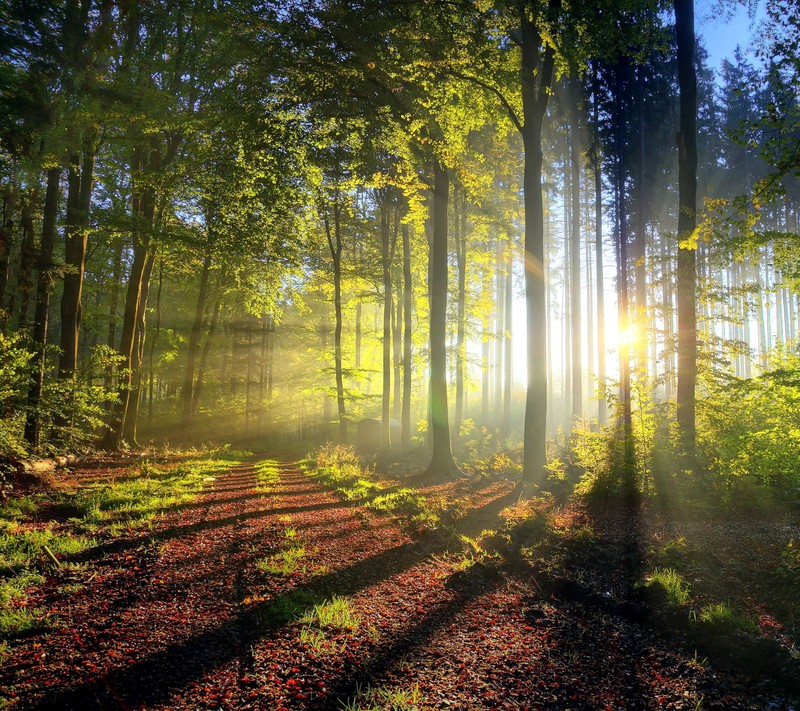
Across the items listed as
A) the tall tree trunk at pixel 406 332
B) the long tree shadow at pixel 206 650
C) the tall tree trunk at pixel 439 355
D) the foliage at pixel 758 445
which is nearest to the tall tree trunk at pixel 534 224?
the tall tree trunk at pixel 439 355

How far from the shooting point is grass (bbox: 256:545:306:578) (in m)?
4.89

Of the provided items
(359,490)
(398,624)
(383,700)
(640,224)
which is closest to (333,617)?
(398,624)

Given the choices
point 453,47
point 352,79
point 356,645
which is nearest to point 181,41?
point 352,79

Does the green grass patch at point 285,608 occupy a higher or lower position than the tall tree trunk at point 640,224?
lower

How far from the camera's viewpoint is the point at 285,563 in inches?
201

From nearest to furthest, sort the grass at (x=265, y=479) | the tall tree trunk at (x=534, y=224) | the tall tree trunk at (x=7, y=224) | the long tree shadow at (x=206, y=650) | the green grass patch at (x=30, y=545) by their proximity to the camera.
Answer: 1. the long tree shadow at (x=206, y=650)
2. the green grass patch at (x=30, y=545)
3. the grass at (x=265, y=479)
4. the tall tree trunk at (x=534, y=224)
5. the tall tree trunk at (x=7, y=224)

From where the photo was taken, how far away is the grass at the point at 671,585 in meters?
4.24

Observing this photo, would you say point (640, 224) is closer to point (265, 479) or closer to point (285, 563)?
point (265, 479)

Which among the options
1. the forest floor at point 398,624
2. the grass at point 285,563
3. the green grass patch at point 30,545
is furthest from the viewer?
the grass at point 285,563

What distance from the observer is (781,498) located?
26.1ft

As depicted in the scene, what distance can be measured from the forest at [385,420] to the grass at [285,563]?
0.05 metres

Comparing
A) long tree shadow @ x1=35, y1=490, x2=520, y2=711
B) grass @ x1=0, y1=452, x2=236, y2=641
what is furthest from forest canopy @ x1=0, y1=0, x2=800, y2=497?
long tree shadow @ x1=35, y1=490, x2=520, y2=711

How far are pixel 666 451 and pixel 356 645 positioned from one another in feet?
27.4

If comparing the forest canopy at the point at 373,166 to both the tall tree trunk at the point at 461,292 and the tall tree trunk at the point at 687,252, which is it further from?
the tall tree trunk at the point at 461,292
